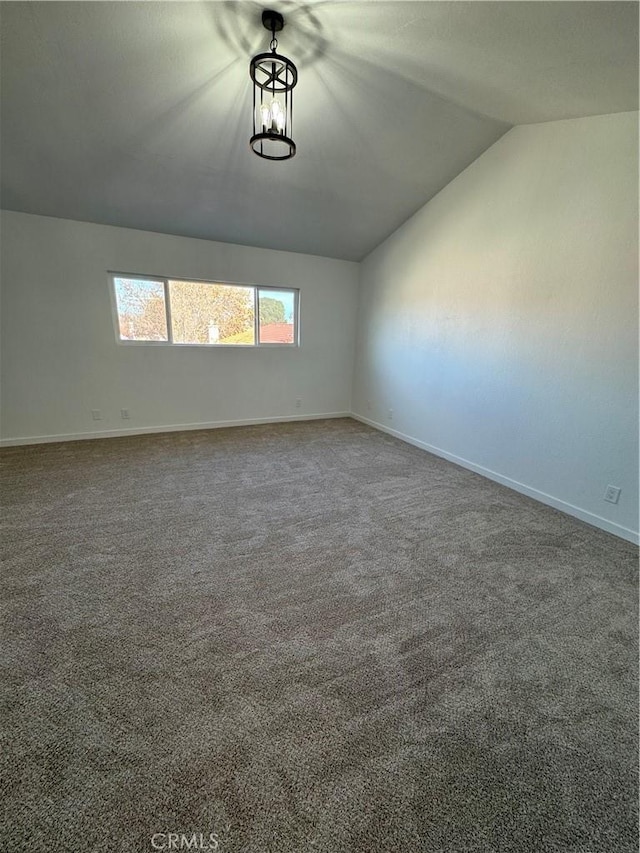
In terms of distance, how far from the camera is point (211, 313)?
4.32 meters

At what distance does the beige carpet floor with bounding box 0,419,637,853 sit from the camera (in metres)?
0.95

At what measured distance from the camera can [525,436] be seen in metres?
2.94

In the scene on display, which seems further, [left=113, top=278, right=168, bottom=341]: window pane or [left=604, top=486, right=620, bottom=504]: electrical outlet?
[left=113, top=278, right=168, bottom=341]: window pane

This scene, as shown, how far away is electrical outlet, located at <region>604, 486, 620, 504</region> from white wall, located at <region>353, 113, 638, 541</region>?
0.11 feet

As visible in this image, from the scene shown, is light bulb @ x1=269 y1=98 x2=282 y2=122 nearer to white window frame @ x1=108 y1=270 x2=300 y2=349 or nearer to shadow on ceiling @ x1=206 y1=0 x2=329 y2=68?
shadow on ceiling @ x1=206 y1=0 x2=329 y2=68

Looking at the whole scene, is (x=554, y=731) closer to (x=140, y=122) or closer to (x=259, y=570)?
(x=259, y=570)

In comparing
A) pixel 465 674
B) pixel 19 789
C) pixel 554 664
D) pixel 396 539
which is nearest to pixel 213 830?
pixel 19 789

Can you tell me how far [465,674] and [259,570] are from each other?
1105 mm

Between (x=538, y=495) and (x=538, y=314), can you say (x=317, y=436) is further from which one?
(x=538, y=314)

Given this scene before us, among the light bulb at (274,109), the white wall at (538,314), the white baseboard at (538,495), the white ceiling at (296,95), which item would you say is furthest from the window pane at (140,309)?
the white baseboard at (538,495)

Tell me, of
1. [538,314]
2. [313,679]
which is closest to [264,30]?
[538,314]

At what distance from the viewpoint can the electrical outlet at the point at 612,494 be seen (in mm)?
2371

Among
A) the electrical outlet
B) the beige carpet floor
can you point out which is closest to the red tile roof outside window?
the beige carpet floor

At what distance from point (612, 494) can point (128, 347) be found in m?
4.80
